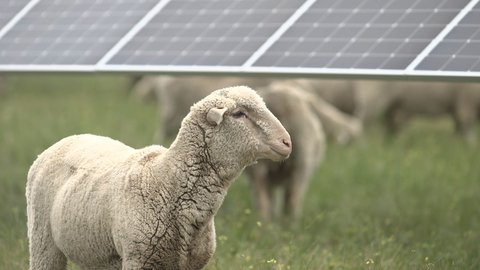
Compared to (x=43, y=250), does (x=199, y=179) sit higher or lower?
higher

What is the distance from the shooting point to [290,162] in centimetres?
731

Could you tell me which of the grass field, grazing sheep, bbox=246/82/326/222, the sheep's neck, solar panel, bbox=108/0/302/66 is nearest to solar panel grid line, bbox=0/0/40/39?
solar panel, bbox=108/0/302/66

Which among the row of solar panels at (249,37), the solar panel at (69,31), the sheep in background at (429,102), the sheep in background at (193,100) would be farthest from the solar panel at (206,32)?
the sheep in background at (429,102)

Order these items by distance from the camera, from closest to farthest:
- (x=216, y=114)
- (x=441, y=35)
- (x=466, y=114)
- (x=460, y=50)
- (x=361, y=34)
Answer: (x=216, y=114) < (x=460, y=50) < (x=441, y=35) < (x=361, y=34) < (x=466, y=114)

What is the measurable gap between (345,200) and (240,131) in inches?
207

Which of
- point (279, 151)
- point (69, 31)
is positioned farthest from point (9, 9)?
point (279, 151)

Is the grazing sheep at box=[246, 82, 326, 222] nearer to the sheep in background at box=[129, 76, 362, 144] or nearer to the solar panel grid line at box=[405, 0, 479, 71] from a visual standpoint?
the sheep in background at box=[129, 76, 362, 144]

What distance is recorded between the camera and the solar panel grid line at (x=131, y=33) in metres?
5.64

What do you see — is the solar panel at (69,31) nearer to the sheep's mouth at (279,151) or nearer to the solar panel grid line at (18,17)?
the solar panel grid line at (18,17)

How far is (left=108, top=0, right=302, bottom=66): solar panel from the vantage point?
554 centimetres

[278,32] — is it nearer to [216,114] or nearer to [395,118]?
[216,114]

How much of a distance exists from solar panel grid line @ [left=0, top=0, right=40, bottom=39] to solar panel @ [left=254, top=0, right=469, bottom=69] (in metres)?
2.83

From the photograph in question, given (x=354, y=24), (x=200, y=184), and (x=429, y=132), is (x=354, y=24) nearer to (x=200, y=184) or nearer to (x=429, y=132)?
(x=200, y=184)

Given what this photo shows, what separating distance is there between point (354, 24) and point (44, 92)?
46.1 feet
